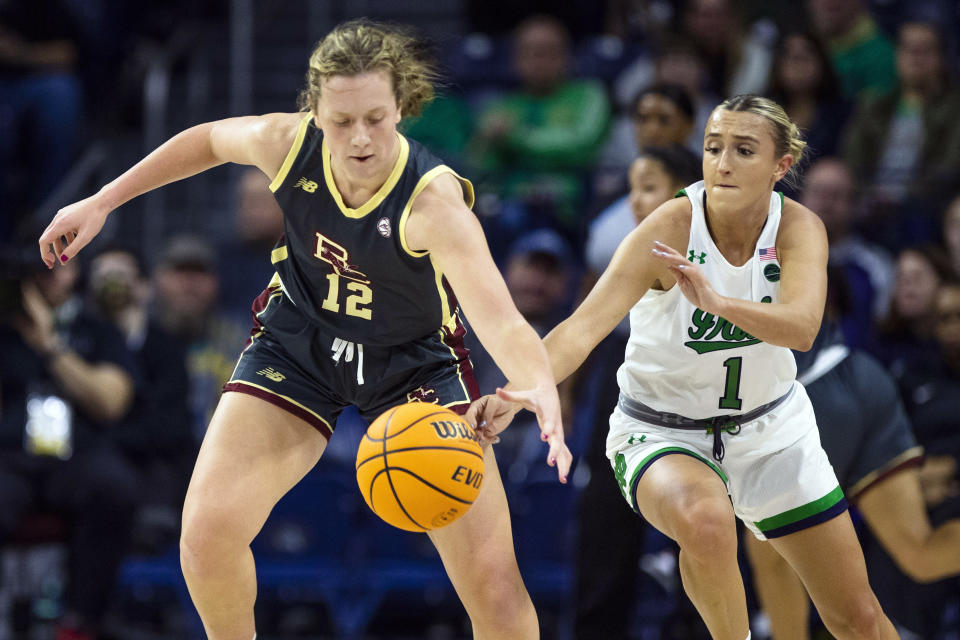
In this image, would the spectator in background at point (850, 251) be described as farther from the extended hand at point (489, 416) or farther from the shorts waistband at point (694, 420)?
the extended hand at point (489, 416)

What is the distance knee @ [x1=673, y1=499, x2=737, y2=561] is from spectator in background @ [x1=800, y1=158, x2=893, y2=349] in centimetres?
294

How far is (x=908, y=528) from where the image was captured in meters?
5.14

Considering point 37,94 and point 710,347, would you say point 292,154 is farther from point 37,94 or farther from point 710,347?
point 37,94

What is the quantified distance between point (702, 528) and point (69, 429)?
14.9ft

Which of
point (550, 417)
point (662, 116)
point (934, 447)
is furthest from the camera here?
point (934, 447)

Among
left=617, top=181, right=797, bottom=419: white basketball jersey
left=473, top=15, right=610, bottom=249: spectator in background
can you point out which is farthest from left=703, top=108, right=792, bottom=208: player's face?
left=473, top=15, right=610, bottom=249: spectator in background

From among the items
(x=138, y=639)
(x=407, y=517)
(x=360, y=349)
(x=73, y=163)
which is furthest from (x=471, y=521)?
(x=73, y=163)

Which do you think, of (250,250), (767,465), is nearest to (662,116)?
(767,465)

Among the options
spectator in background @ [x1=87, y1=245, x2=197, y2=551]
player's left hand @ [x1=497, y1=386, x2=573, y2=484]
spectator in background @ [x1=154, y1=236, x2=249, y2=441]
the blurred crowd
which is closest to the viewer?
player's left hand @ [x1=497, y1=386, x2=573, y2=484]

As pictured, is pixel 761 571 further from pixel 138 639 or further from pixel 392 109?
pixel 138 639

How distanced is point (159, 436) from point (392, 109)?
13.2ft

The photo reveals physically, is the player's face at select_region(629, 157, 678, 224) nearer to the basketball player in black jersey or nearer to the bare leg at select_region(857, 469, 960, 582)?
the basketball player in black jersey

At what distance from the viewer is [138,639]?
703cm

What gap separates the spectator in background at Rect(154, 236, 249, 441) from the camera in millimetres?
7562
